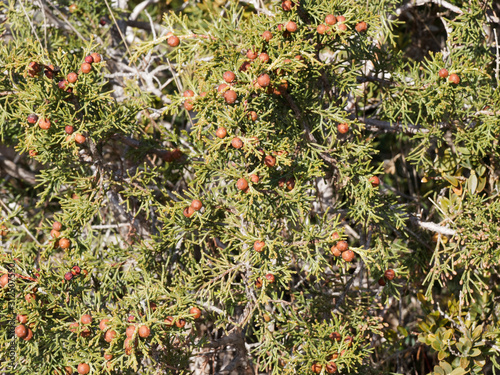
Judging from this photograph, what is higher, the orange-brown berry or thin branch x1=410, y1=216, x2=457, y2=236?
the orange-brown berry

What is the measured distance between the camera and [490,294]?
155 centimetres

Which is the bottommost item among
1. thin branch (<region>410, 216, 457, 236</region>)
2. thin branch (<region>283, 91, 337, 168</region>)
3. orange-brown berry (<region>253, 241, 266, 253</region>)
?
thin branch (<region>410, 216, 457, 236</region>)

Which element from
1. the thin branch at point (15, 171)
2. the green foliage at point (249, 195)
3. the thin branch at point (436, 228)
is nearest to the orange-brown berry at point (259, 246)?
the green foliage at point (249, 195)

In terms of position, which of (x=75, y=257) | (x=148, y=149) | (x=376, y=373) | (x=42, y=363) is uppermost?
(x=148, y=149)

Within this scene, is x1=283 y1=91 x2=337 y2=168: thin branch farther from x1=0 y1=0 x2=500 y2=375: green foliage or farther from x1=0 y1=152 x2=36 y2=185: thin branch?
x1=0 y1=152 x2=36 y2=185: thin branch

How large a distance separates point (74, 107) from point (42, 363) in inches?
23.8

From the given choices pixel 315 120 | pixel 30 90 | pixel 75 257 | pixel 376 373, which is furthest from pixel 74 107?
pixel 376 373

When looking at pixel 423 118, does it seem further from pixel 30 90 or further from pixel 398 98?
pixel 30 90

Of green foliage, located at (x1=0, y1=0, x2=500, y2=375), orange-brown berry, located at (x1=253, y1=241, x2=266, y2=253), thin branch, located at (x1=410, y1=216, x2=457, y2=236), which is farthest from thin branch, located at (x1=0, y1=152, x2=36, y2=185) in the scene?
thin branch, located at (x1=410, y1=216, x2=457, y2=236)

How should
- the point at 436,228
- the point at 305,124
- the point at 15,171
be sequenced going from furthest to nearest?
the point at 15,171, the point at 436,228, the point at 305,124

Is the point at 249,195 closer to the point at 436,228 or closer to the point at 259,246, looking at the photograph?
the point at 259,246

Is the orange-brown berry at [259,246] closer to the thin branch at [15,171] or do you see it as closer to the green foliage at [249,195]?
the green foliage at [249,195]

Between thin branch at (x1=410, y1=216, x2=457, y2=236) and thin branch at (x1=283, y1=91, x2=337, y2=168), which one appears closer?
thin branch at (x1=283, y1=91, x2=337, y2=168)

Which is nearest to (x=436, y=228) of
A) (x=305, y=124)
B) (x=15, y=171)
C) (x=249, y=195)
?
(x=305, y=124)
